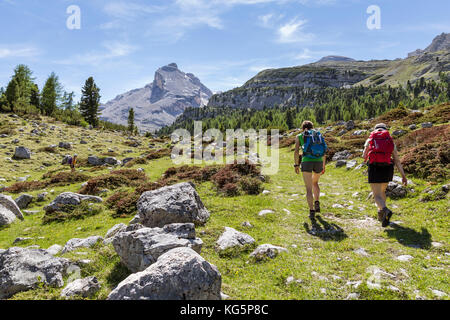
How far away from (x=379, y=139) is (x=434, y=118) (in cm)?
2201

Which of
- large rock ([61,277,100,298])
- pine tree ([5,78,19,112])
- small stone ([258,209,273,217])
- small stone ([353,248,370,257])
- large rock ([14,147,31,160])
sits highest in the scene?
pine tree ([5,78,19,112])

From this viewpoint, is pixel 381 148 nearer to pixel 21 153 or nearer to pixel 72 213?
pixel 72 213

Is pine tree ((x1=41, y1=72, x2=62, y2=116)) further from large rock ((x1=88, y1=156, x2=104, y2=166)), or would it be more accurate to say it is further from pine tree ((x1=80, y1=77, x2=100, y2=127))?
large rock ((x1=88, y1=156, x2=104, y2=166))

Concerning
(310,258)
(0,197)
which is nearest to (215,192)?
(310,258)

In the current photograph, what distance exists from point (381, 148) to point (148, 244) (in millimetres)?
7929

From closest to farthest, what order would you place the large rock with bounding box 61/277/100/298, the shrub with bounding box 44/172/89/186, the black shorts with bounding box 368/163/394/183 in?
the large rock with bounding box 61/277/100/298 < the black shorts with bounding box 368/163/394/183 < the shrub with bounding box 44/172/89/186

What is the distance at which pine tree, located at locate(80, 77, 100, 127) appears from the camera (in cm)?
7762

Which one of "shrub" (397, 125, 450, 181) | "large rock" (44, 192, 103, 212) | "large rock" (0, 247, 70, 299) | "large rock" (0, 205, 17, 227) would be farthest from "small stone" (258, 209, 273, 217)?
"large rock" (0, 205, 17, 227)

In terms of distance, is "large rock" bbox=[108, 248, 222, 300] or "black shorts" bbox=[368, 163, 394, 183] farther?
"black shorts" bbox=[368, 163, 394, 183]

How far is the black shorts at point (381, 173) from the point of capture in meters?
8.26

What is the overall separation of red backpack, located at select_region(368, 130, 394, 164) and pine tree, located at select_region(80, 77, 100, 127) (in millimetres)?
84518

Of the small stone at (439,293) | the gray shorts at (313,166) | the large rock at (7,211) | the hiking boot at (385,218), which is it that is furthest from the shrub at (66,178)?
the small stone at (439,293)

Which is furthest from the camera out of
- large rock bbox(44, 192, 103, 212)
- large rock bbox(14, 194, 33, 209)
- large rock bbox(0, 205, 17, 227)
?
large rock bbox(14, 194, 33, 209)

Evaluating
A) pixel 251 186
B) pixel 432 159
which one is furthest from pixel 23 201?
pixel 432 159
